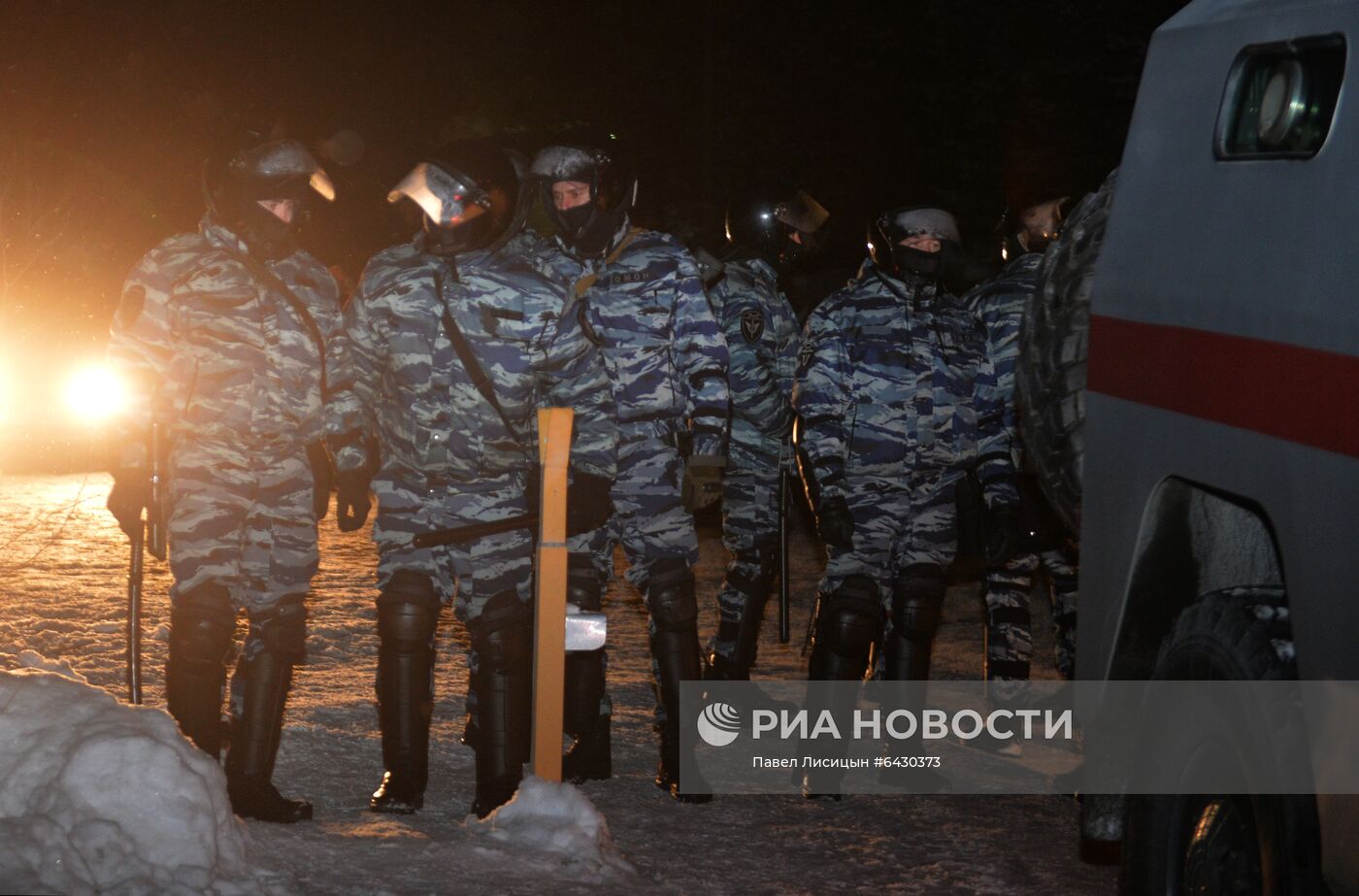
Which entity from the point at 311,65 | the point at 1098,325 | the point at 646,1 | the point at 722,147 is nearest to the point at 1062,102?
the point at 722,147

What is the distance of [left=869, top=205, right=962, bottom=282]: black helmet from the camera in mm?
6812

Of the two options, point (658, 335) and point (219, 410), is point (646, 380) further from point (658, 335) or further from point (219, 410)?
point (219, 410)

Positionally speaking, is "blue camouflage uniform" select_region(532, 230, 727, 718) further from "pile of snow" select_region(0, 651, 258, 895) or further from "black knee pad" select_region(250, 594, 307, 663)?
"pile of snow" select_region(0, 651, 258, 895)

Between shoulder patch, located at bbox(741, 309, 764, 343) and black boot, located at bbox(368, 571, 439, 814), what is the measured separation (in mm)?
2347

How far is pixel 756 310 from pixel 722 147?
60.3 ft

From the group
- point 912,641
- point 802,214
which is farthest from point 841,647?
point 802,214

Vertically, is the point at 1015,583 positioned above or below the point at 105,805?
above

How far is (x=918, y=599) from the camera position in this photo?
22.5 ft

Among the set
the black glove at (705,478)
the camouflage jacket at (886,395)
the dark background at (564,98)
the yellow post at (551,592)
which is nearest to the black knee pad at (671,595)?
the black glove at (705,478)

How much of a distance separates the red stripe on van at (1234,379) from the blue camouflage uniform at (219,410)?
3124mm

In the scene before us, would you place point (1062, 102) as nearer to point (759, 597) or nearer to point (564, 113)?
point (564, 113)

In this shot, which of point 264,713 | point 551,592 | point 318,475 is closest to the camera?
point 551,592

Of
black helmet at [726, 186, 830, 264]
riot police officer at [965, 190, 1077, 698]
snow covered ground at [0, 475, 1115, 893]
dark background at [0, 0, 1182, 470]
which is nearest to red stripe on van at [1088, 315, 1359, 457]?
snow covered ground at [0, 475, 1115, 893]

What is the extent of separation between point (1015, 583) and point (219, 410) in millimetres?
3534
